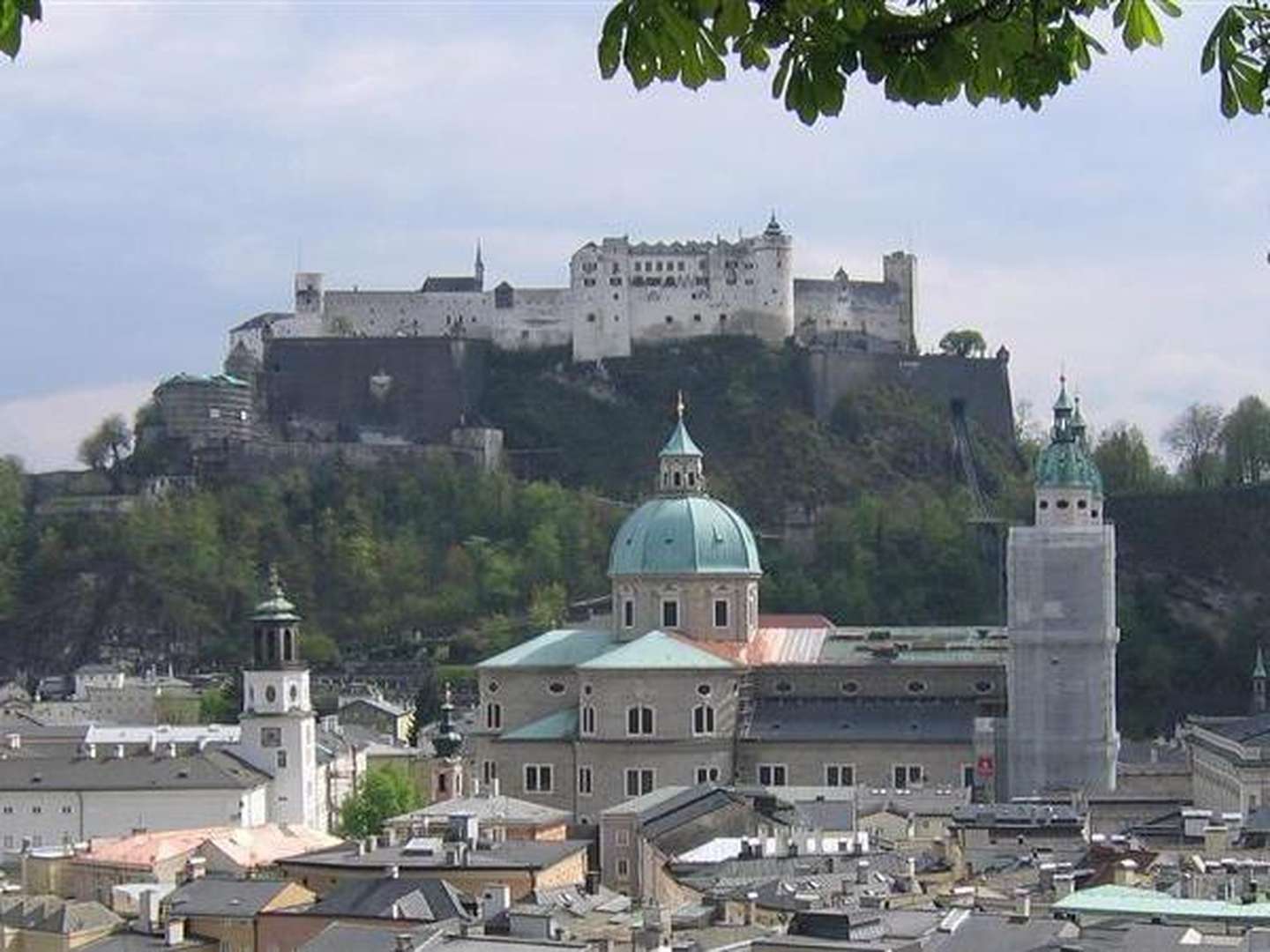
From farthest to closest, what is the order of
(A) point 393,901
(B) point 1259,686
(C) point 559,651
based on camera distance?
(B) point 1259,686 < (C) point 559,651 < (A) point 393,901

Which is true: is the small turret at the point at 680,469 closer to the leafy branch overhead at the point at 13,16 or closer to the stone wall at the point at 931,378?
the stone wall at the point at 931,378

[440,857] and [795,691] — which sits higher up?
[795,691]

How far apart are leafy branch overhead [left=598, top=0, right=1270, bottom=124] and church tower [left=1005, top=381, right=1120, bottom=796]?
54.1 m

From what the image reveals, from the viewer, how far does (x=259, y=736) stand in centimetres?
6462

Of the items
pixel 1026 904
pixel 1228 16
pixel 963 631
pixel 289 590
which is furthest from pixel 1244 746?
pixel 1228 16

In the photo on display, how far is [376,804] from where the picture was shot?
202ft

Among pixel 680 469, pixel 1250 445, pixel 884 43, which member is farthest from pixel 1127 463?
pixel 884 43

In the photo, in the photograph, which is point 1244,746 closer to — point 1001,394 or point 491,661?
point 491,661

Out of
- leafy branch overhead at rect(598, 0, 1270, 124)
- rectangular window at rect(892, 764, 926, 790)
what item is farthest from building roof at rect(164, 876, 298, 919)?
leafy branch overhead at rect(598, 0, 1270, 124)

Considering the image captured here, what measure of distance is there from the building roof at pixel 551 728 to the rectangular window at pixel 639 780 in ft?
4.98

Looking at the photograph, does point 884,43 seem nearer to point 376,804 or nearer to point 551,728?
point 551,728

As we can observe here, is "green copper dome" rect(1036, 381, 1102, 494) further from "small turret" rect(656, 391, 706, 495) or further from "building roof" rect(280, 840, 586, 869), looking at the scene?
"building roof" rect(280, 840, 586, 869)

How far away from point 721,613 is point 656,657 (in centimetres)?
355

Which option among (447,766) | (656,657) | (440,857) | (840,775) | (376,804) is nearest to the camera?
(440,857)
